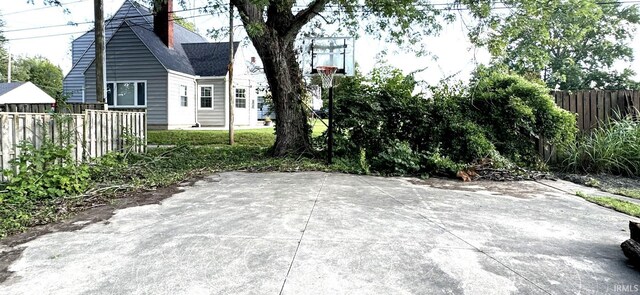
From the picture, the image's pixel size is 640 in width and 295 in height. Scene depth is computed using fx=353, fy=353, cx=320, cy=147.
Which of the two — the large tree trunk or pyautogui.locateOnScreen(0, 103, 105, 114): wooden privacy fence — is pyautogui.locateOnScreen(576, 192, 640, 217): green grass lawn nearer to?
the large tree trunk

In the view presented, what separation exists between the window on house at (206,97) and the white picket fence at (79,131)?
9.80 m

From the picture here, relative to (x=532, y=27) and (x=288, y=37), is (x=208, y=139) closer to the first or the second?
(x=288, y=37)

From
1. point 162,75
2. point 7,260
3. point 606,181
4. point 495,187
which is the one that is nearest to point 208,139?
point 162,75

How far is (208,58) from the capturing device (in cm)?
1822

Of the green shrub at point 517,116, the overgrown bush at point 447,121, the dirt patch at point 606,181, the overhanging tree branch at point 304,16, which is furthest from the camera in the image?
the overhanging tree branch at point 304,16

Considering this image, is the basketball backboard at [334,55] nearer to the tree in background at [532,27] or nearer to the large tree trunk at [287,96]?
the large tree trunk at [287,96]

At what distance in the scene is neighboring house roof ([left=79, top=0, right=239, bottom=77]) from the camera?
614 inches

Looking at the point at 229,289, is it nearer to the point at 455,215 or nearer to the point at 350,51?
the point at 455,215

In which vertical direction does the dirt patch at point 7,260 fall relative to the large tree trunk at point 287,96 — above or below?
below

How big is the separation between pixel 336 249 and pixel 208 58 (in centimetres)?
1754

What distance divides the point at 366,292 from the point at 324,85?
17.5 feet

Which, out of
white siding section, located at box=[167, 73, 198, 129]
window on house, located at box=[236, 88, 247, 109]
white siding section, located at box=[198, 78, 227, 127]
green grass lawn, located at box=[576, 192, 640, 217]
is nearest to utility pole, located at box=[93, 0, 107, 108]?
white siding section, located at box=[167, 73, 198, 129]

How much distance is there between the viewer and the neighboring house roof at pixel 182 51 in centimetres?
1560

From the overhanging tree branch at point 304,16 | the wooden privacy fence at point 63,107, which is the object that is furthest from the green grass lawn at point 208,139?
the overhanging tree branch at point 304,16
